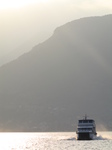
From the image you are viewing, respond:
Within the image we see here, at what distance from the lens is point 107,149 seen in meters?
192

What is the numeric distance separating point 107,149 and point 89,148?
796cm

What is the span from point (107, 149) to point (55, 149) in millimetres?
19035

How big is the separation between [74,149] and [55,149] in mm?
7513

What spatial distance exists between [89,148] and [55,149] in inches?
466

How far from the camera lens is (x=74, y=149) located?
196000 millimetres

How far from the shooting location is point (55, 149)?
200m

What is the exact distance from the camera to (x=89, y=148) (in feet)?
648
